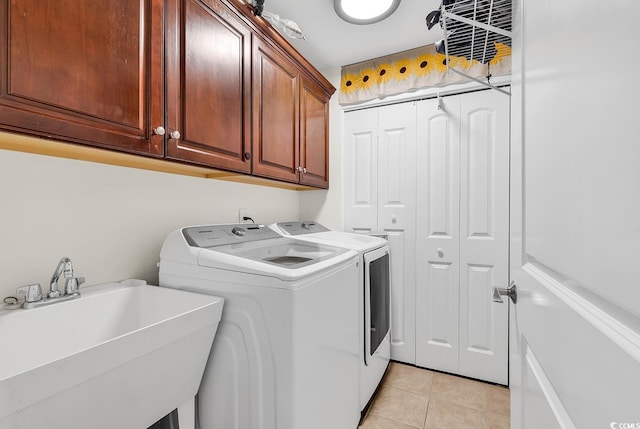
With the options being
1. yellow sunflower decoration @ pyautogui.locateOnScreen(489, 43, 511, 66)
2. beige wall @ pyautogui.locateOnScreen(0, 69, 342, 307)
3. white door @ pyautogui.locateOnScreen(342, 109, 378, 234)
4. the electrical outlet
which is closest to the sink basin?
beige wall @ pyautogui.locateOnScreen(0, 69, 342, 307)

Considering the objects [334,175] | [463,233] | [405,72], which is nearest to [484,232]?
[463,233]

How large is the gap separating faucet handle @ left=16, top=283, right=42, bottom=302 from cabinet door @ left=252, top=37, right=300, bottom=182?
1.01 m

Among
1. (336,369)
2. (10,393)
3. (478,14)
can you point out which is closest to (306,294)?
(336,369)

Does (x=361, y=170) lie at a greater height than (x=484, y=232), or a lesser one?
greater

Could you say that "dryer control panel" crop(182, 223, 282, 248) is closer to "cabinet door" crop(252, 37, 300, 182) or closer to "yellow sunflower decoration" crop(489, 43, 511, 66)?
"cabinet door" crop(252, 37, 300, 182)

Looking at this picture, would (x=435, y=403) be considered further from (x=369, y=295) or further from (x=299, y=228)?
(x=299, y=228)

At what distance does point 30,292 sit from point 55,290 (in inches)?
2.5

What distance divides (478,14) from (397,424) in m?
2.13

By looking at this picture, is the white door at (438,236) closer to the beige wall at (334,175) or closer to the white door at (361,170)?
the white door at (361,170)

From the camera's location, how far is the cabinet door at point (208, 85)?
3.76 feet

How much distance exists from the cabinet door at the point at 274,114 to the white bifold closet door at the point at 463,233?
3.42ft

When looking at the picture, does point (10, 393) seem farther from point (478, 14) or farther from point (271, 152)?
point (478, 14)

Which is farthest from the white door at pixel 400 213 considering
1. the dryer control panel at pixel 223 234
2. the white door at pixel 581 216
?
the white door at pixel 581 216

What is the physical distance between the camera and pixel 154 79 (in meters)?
1.06
